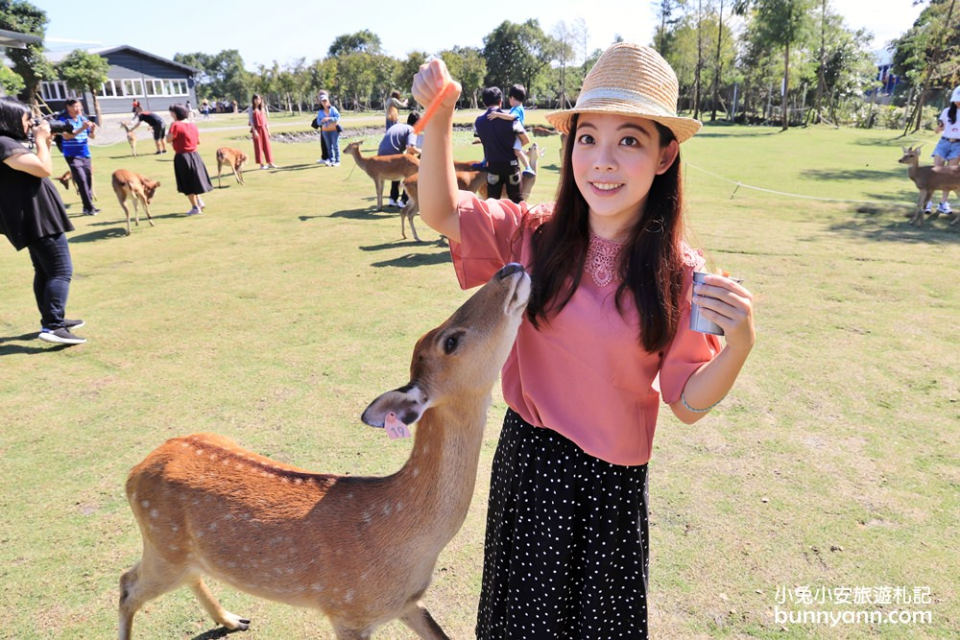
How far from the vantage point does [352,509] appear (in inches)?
91.7

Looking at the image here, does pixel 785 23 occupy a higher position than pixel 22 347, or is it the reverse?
pixel 785 23

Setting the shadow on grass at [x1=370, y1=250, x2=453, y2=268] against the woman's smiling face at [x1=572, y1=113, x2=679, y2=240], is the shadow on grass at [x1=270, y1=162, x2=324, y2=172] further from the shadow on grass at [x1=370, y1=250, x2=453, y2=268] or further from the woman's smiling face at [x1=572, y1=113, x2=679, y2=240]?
the woman's smiling face at [x1=572, y1=113, x2=679, y2=240]

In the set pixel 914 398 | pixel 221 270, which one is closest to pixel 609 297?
pixel 914 398

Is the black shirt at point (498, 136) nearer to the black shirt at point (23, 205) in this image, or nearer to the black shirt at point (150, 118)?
the black shirt at point (23, 205)

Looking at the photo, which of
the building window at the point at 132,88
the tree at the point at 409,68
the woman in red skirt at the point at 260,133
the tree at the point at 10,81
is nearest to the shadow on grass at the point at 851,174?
the woman in red skirt at the point at 260,133

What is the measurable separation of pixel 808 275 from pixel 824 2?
124 ft

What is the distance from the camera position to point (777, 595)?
9.73 ft

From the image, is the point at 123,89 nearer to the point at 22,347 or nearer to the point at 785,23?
the point at 785,23

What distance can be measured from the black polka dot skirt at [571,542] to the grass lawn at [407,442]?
1.00 m

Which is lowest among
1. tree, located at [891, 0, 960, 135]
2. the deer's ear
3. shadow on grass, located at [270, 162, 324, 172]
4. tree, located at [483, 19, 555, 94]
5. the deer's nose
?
the deer's ear

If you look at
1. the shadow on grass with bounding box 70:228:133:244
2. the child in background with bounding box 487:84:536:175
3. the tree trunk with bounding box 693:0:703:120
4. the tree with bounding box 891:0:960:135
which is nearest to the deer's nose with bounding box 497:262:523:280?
the child in background with bounding box 487:84:536:175

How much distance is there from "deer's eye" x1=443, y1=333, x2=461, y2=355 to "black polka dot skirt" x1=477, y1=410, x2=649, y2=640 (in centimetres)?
34

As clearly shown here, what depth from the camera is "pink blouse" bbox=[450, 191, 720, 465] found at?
1.74 meters

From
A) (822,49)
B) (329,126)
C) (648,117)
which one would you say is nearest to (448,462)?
(648,117)
